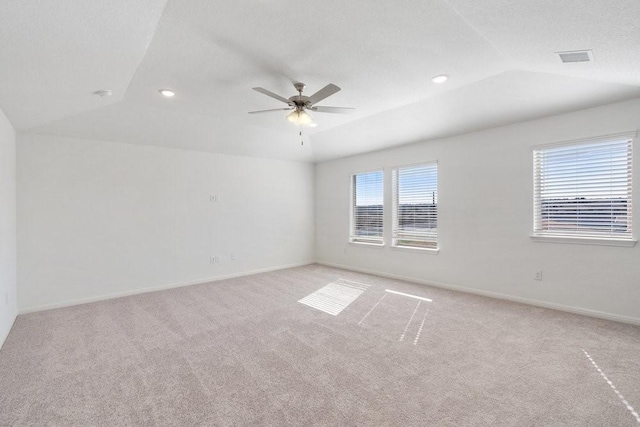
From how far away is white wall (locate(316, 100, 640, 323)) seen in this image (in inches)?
139

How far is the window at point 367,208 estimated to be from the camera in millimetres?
6223

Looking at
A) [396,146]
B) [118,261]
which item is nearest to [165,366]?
[118,261]

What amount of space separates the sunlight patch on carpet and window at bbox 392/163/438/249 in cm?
131

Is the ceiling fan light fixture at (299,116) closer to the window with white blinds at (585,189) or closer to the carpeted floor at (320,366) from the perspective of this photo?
the carpeted floor at (320,366)

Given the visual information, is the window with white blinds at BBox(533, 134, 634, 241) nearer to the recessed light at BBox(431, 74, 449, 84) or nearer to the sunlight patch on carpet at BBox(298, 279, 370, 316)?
the recessed light at BBox(431, 74, 449, 84)

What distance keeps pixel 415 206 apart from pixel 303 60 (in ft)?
11.9

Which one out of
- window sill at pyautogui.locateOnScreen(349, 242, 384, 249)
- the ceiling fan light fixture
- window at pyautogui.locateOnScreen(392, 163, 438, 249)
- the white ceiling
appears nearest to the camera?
the white ceiling

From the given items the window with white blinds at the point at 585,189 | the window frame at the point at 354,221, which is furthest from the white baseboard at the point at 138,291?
the window with white blinds at the point at 585,189

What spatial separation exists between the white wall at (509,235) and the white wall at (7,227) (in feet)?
17.8

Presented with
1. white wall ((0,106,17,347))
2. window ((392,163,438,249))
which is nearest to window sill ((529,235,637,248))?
window ((392,163,438,249))

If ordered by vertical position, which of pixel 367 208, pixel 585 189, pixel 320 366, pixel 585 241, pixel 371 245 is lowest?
pixel 320 366

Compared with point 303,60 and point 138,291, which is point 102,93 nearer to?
point 303,60

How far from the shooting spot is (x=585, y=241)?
12.2 feet

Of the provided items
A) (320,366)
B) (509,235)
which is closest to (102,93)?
(320,366)
